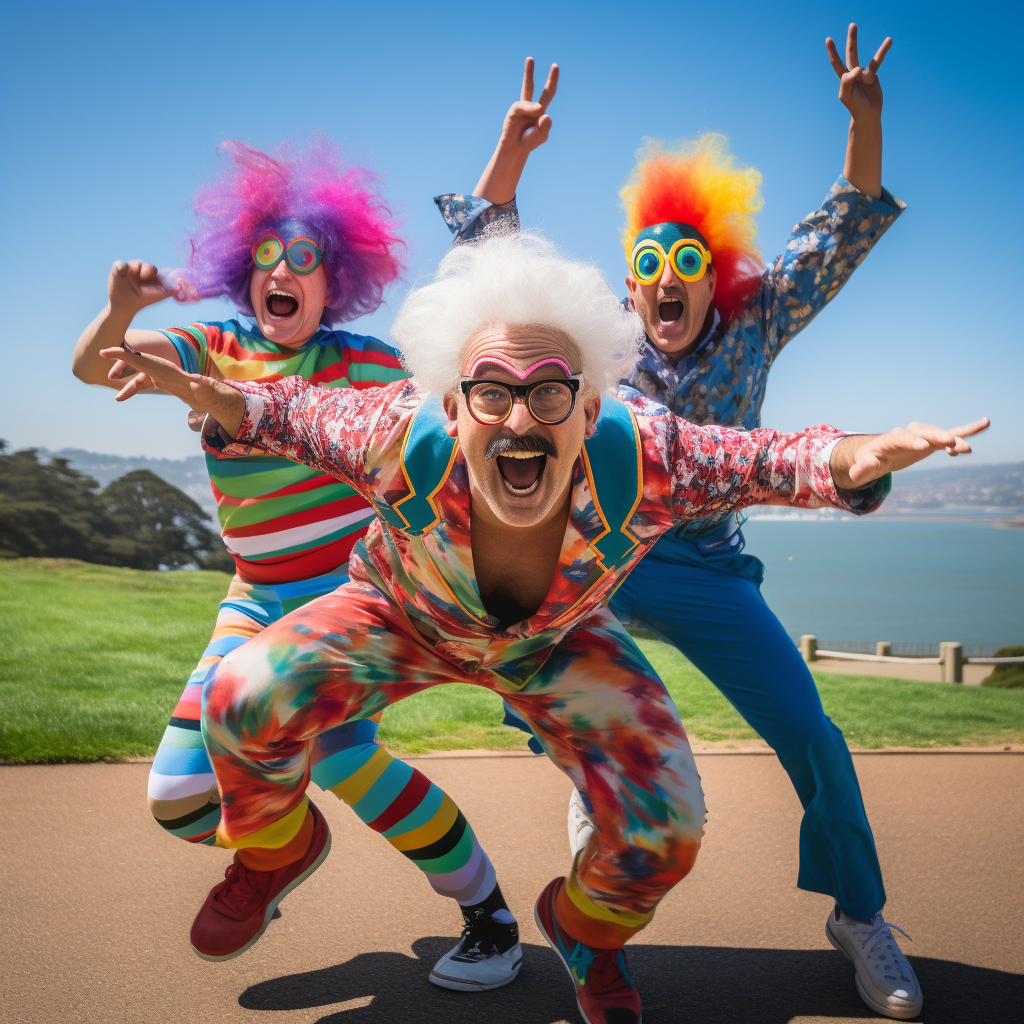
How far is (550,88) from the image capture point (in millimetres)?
2789

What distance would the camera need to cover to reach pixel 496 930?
2.52m

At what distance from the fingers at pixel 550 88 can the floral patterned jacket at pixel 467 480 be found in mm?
1218

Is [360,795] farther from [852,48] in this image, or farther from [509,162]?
[852,48]

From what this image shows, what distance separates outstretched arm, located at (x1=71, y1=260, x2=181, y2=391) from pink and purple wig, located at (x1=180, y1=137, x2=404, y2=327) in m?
0.57

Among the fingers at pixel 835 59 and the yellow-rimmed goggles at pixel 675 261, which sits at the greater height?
the fingers at pixel 835 59

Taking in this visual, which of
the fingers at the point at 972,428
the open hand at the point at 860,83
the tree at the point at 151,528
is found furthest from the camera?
the tree at the point at 151,528

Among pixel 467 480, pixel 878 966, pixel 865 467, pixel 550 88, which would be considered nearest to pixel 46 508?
pixel 550 88

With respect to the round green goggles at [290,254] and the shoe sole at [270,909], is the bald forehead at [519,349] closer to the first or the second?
the round green goggles at [290,254]

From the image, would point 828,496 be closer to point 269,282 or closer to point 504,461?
point 504,461

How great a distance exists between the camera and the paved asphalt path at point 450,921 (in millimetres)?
2287

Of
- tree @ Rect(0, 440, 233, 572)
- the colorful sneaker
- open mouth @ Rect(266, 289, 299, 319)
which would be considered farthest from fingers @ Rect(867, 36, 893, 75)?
tree @ Rect(0, 440, 233, 572)

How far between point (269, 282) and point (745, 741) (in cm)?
383

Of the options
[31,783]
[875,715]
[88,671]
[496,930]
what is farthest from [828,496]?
[88,671]

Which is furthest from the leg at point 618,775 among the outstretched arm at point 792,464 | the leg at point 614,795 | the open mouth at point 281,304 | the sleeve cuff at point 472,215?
the open mouth at point 281,304
